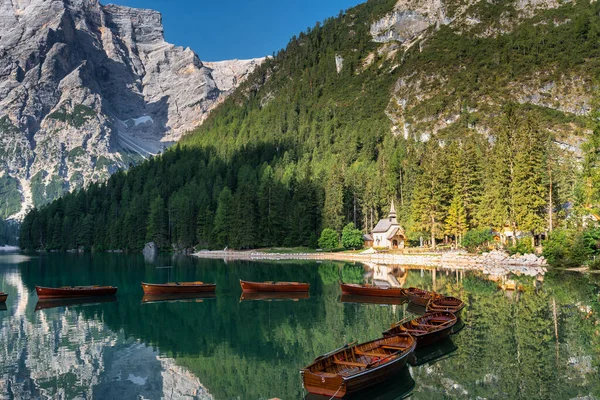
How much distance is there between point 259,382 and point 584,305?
96.2 feet

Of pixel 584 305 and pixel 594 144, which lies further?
pixel 594 144

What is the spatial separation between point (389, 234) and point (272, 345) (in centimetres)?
7808

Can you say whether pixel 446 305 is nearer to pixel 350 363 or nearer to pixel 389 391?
pixel 389 391

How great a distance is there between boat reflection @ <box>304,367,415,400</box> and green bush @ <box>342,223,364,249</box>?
8819cm

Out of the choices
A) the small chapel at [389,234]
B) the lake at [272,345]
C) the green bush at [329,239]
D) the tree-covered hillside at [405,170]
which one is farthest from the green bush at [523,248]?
the green bush at [329,239]

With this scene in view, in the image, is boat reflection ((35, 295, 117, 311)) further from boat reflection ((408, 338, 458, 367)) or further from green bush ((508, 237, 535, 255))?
green bush ((508, 237, 535, 255))

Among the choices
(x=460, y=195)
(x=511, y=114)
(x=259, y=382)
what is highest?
(x=511, y=114)

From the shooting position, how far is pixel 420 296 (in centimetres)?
4091

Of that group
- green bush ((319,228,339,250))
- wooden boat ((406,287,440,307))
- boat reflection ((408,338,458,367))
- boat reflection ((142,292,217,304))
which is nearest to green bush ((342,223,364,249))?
green bush ((319,228,339,250))

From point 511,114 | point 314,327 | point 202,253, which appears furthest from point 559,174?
point 202,253

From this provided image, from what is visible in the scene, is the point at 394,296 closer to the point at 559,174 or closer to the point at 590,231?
the point at 590,231

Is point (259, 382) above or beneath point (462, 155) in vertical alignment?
beneath

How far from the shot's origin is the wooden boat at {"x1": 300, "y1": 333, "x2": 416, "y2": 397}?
1916 cm

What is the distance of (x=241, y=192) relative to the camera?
425 feet
